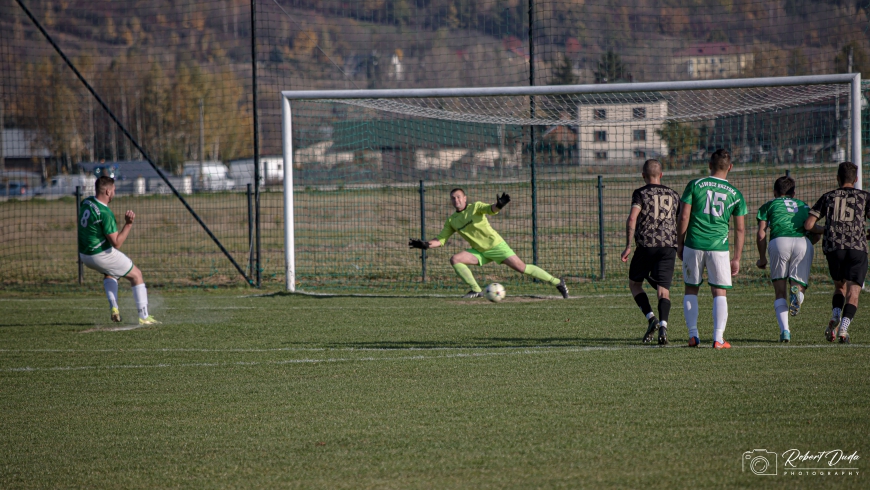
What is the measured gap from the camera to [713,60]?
52.6ft

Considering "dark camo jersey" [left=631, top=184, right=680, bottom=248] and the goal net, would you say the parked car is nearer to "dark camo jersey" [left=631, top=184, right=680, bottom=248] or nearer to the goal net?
the goal net

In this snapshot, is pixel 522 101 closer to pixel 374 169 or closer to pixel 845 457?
pixel 374 169

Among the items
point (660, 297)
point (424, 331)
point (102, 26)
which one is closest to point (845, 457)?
point (660, 297)

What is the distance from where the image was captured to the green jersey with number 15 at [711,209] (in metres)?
7.47

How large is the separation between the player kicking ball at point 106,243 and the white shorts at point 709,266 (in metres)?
6.71

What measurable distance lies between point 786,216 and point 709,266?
153 centimetres

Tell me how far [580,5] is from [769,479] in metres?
13.3

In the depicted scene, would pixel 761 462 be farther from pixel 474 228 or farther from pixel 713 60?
pixel 713 60

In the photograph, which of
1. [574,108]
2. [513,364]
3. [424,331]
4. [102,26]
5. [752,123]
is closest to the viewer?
[513,364]

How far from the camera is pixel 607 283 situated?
14.4 meters

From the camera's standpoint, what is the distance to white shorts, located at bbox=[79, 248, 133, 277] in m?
10.3

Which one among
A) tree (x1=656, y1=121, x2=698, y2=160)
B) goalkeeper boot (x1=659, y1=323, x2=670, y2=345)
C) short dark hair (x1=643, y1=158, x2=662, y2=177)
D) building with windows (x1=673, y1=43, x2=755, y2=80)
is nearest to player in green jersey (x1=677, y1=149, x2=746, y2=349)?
goalkeeper boot (x1=659, y1=323, x2=670, y2=345)

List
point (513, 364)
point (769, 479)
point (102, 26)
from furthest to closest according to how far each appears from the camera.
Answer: point (102, 26)
point (513, 364)
point (769, 479)

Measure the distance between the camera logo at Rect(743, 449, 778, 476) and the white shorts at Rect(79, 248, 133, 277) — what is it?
8.32 meters
